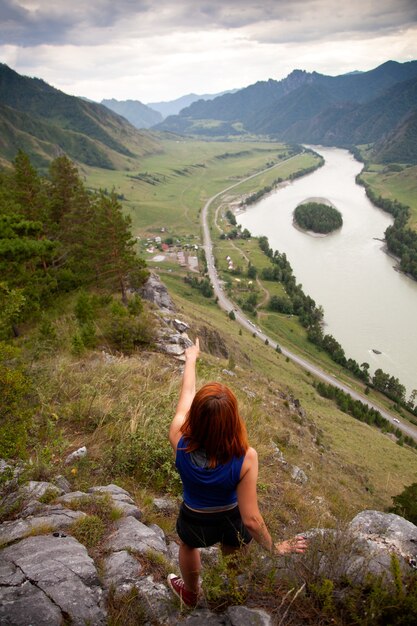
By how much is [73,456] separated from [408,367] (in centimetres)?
7824

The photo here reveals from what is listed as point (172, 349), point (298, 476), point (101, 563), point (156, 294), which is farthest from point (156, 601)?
point (156, 294)

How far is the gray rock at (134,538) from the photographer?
4.43 meters

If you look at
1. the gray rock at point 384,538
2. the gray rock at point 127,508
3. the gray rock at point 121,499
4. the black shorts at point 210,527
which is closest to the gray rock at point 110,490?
the gray rock at point 121,499

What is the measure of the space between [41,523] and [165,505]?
77.9 inches

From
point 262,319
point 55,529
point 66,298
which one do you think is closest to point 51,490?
point 55,529

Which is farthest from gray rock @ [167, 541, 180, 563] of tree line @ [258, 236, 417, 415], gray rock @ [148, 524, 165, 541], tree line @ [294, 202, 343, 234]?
tree line @ [294, 202, 343, 234]

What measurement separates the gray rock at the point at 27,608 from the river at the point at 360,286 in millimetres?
75938

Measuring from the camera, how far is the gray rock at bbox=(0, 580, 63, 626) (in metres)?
3.12

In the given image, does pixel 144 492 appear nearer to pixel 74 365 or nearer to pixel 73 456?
pixel 73 456

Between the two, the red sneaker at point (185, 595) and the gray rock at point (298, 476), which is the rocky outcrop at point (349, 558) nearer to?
the red sneaker at point (185, 595)

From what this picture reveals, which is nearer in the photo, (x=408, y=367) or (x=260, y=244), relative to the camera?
(x=408, y=367)

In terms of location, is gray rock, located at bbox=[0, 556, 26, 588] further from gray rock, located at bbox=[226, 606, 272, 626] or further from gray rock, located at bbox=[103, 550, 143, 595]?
gray rock, located at bbox=[226, 606, 272, 626]

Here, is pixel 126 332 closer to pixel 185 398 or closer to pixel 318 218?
pixel 185 398

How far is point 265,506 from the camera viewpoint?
713 centimetres
